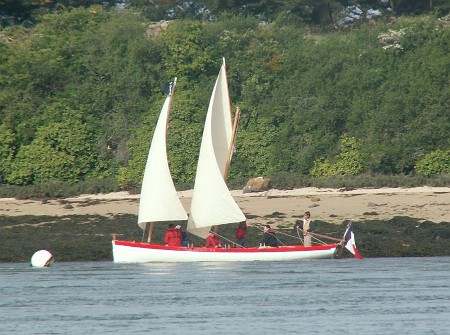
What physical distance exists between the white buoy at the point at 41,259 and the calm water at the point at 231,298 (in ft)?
1.37

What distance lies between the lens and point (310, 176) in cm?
5541

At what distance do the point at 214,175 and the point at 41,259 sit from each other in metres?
5.98

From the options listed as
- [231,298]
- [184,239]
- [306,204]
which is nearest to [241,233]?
[184,239]

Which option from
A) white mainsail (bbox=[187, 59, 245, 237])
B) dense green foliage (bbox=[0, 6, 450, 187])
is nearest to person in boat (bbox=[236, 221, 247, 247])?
white mainsail (bbox=[187, 59, 245, 237])

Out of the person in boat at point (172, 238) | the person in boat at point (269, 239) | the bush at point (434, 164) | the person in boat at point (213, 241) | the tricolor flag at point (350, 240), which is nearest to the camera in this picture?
Answer: the tricolor flag at point (350, 240)

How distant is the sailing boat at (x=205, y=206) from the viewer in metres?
40.4

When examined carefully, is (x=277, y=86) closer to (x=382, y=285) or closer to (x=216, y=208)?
(x=216, y=208)

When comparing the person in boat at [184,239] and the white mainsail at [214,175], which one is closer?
the person in boat at [184,239]

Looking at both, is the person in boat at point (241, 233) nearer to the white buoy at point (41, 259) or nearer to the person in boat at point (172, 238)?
the person in boat at point (172, 238)

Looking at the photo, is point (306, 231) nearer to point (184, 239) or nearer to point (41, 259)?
point (184, 239)

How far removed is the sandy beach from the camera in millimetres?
46500

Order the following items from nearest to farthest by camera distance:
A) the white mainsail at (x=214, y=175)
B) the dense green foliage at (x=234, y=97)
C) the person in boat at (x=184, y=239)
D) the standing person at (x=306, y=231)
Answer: the standing person at (x=306, y=231)
the person in boat at (x=184, y=239)
the white mainsail at (x=214, y=175)
the dense green foliage at (x=234, y=97)

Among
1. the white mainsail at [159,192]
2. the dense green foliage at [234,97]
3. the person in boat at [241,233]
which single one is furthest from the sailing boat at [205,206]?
the dense green foliage at [234,97]

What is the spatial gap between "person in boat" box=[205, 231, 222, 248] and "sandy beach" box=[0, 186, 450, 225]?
4.87 metres
